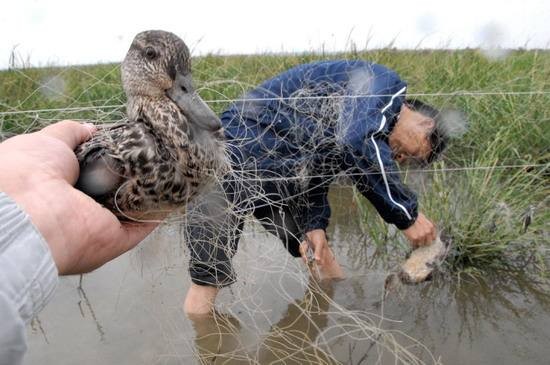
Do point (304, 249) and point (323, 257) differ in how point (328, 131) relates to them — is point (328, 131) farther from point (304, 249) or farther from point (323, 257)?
point (323, 257)

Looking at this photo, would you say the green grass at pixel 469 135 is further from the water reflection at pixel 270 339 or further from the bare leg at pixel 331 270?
the water reflection at pixel 270 339

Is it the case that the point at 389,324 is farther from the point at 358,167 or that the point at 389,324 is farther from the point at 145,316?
the point at 145,316

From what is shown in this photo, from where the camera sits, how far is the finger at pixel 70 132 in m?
1.59

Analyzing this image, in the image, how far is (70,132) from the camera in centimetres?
164

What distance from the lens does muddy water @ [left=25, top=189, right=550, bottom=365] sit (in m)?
2.59

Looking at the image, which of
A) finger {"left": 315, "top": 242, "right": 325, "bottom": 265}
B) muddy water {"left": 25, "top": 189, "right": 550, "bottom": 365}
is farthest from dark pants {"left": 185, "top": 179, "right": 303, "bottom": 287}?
finger {"left": 315, "top": 242, "right": 325, "bottom": 265}

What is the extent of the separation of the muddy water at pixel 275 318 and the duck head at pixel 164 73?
0.77 metres

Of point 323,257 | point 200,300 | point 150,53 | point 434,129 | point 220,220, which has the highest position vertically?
point 150,53

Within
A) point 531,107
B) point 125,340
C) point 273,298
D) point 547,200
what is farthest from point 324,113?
point 531,107

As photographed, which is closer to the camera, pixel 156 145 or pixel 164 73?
pixel 156 145

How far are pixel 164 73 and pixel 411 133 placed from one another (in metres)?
1.84

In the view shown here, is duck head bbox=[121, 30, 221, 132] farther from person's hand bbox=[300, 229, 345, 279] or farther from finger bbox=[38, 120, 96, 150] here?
person's hand bbox=[300, 229, 345, 279]

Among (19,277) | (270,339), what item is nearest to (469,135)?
(270,339)

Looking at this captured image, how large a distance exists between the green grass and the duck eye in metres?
0.60
